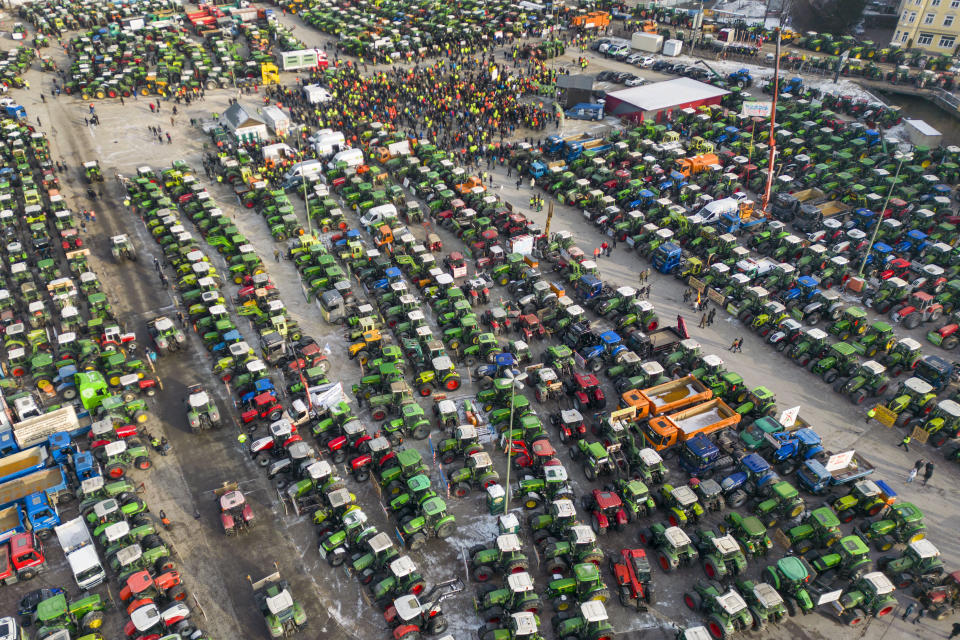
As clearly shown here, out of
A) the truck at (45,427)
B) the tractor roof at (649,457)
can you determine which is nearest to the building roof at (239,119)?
the truck at (45,427)

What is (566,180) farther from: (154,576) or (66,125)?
(66,125)

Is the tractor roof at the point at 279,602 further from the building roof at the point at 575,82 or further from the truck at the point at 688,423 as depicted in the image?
the building roof at the point at 575,82

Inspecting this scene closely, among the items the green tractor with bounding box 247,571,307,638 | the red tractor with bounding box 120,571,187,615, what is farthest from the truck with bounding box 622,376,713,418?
the red tractor with bounding box 120,571,187,615

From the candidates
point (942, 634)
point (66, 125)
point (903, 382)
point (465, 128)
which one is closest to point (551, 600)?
point (942, 634)

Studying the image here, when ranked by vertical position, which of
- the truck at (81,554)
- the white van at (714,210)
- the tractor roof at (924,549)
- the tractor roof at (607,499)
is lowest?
the truck at (81,554)

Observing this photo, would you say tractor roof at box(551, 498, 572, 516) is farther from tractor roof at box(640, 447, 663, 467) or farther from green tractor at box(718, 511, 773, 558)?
green tractor at box(718, 511, 773, 558)

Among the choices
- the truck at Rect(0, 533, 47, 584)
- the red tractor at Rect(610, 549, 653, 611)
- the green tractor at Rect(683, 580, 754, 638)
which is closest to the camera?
the green tractor at Rect(683, 580, 754, 638)
